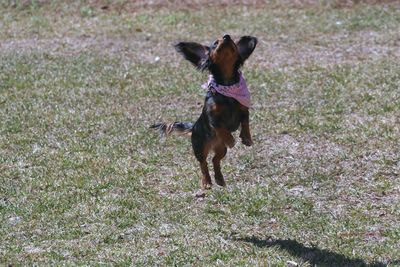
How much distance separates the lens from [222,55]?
664 cm

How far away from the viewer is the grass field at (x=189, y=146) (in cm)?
665

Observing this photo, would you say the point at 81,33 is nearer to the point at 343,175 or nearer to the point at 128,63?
the point at 128,63

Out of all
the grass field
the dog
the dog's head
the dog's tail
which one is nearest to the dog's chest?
the dog

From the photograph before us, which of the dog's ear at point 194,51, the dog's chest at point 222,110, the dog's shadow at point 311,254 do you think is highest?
the dog's ear at point 194,51

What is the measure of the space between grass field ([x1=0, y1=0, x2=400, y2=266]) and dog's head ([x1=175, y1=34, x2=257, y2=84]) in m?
1.20

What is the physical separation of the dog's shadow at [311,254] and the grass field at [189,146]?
2 centimetres

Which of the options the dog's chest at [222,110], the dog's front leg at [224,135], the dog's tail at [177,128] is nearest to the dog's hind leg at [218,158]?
the dog's front leg at [224,135]

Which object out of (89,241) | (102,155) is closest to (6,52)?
(102,155)

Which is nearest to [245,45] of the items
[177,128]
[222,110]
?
[222,110]

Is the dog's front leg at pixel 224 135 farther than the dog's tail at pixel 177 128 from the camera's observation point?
No

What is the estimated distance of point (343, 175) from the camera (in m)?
8.12

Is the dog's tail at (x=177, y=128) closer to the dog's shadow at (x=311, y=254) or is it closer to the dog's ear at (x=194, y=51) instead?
the dog's ear at (x=194, y=51)

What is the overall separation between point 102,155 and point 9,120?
1743 mm

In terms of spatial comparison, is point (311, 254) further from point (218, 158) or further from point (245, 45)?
point (245, 45)
